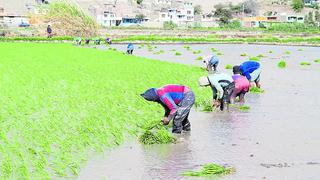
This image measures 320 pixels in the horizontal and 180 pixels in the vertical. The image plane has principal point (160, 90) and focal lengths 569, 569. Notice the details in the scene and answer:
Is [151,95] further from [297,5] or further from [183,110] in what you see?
[297,5]

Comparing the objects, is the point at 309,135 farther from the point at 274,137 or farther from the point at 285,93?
the point at 285,93

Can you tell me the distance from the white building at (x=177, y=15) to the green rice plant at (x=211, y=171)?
10892 cm

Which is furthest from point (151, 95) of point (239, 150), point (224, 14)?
point (224, 14)

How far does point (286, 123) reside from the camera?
11375mm

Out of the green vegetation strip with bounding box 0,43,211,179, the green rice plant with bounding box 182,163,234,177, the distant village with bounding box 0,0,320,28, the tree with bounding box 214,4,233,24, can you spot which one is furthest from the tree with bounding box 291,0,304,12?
the green rice plant with bounding box 182,163,234,177

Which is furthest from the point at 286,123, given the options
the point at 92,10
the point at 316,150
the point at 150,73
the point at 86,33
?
the point at 92,10

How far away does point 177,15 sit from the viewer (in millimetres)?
119750

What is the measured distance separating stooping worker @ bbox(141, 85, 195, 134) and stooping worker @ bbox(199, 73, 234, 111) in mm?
1236

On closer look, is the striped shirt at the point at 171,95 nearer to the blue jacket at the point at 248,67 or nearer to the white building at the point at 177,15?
the blue jacket at the point at 248,67

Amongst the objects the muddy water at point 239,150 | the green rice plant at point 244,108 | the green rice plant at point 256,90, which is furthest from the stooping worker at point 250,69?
the green rice plant at point 244,108

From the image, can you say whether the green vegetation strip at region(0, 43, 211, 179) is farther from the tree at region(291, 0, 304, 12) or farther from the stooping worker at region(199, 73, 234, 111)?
the tree at region(291, 0, 304, 12)

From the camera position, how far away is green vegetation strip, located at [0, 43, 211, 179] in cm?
788

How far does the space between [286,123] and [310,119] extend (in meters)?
0.70

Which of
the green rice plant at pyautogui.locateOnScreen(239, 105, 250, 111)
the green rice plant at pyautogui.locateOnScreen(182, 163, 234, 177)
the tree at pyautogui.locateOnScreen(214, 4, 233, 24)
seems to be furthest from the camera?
the tree at pyautogui.locateOnScreen(214, 4, 233, 24)
